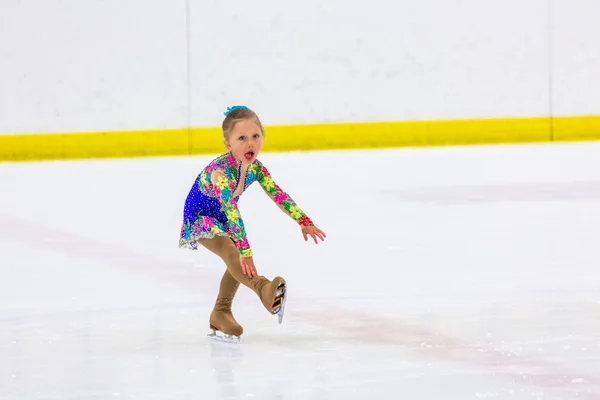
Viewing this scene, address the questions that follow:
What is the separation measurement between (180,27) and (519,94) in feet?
9.25

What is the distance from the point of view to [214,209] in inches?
145

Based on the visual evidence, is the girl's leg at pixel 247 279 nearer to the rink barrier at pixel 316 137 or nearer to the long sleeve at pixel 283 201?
the long sleeve at pixel 283 201

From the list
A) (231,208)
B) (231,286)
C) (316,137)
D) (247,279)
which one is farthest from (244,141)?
(316,137)

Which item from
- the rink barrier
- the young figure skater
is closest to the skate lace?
the young figure skater

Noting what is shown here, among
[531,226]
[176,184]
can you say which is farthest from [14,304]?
[176,184]

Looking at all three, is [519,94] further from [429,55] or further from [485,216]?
[485,216]

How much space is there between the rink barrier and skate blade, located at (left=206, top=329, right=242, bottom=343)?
621cm

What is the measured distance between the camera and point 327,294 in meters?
4.44

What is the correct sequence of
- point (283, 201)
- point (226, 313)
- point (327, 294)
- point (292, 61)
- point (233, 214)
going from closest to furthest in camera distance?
point (233, 214) < point (283, 201) < point (226, 313) < point (327, 294) < point (292, 61)

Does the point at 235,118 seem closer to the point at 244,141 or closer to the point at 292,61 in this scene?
the point at 244,141

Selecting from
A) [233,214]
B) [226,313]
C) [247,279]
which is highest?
[233,214]

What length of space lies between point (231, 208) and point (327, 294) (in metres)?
1.02

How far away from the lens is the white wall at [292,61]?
9766mm

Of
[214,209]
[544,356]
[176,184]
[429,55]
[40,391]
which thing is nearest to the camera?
[40,391]
